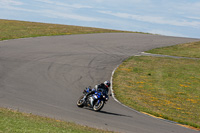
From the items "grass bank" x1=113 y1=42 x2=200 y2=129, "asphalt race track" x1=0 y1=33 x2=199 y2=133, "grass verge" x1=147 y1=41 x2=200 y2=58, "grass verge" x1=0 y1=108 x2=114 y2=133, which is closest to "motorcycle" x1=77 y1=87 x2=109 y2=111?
"asphalt race track" x1=0 y1=33 x2=199 y2=133

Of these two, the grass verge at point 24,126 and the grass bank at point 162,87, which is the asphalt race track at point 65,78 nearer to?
the grass bank at point 162,87

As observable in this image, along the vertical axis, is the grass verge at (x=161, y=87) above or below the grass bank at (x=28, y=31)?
below

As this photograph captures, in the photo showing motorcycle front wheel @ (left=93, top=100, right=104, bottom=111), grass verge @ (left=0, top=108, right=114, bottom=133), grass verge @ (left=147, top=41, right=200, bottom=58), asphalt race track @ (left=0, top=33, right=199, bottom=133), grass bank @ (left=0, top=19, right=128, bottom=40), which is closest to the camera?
grass verge @ (left=0, top=108, right=114, bottom=133)

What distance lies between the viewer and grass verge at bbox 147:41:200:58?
131ft

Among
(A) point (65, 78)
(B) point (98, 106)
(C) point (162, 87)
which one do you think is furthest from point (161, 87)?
(B) point (98, 106)

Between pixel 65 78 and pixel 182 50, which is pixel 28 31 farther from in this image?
pixel 65 78

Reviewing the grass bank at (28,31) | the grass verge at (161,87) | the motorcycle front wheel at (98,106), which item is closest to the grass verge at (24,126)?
the motorcycle front wheel at (98,106)

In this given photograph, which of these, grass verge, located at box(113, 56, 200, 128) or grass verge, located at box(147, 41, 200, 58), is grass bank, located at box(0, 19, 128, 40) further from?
grass verge, located at box(113, 56, 200, 128)

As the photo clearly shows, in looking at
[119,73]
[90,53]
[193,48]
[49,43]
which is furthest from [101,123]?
[193,48]

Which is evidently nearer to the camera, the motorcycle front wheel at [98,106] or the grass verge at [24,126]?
the grass verge at [24,126]

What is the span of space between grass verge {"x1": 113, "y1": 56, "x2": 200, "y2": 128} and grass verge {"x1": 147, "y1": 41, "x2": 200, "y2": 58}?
5237 mm

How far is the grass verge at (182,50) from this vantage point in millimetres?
39844

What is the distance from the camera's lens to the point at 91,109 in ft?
49.6

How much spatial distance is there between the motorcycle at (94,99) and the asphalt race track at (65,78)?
349 millimetres
